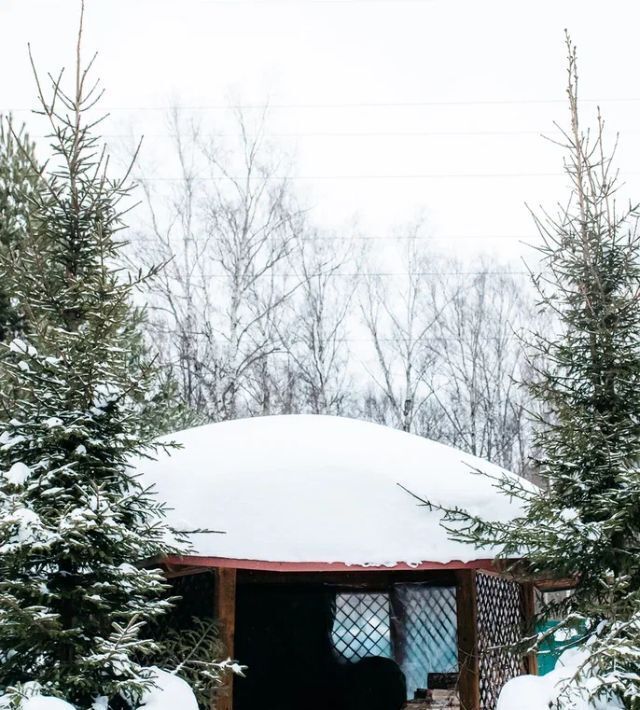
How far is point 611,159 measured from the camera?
598 cm

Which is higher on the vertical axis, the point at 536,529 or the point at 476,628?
the point at 536,529

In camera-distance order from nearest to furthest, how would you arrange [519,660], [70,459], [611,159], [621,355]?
1. [70,459]
2. [621,355]
3. [611,159]
4. [519,660]

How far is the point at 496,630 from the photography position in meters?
6.71

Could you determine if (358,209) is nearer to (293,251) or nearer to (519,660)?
(293,251)

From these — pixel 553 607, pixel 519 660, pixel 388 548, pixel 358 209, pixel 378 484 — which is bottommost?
pixel 519 660

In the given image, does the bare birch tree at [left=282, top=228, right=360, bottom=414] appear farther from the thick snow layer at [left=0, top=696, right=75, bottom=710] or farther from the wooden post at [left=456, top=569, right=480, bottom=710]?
the thick snow layer at [left=0, top=696, right=75, bottom=710]

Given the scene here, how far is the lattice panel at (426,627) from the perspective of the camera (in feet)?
25.3

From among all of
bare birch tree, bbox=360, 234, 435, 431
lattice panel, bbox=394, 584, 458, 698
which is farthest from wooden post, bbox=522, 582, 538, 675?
bare birch tree, bbox=360, 234, 435, 431

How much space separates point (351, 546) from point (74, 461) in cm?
186

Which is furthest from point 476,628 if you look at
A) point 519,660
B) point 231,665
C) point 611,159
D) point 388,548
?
point 611,159

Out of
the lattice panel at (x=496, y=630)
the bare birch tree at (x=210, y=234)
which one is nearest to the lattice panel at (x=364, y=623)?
the lattice panel at (x=496, y=630)

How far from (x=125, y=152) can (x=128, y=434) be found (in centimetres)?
1344

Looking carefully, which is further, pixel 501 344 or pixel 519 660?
pixel 501 344

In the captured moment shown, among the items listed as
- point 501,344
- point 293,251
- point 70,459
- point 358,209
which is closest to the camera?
point 70,459
